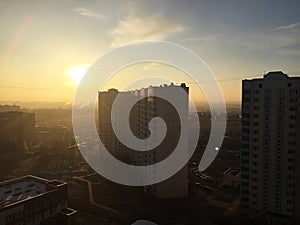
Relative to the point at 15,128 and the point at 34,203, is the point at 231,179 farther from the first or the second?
the point at 15,128

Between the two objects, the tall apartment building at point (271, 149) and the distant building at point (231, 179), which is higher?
the tall apartment building at point (271, 149)

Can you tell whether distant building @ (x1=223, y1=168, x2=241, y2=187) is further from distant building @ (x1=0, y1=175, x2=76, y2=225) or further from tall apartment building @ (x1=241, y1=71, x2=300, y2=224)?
distant building @ (x1=0, y1=175, x2=76, y2=225)

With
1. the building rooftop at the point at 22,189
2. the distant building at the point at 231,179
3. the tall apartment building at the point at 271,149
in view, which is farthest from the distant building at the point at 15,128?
the tall apartment building at the point at 271,149

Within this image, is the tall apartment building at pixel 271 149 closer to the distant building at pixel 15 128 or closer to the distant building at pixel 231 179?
the distant building at pixel 231 179

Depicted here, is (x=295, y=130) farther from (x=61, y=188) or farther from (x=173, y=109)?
(x=61, y=188)

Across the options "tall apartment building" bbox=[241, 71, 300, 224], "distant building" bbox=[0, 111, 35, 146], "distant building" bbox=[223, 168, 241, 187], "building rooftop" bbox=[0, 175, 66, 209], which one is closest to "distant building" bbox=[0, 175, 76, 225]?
"building rooftop" bbox=[0, 175, 66, 209]

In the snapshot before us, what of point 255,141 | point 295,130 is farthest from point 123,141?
point 295,130

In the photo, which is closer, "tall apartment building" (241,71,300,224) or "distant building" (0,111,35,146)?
"tall apartment building" (241,71,300,224)
